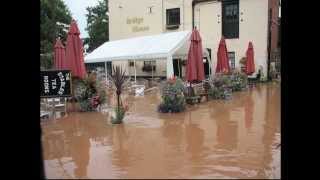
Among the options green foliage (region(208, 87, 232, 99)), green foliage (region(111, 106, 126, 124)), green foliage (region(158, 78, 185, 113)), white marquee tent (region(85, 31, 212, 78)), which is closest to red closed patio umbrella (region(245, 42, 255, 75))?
green foliage (region(208, 87, 232, 99))

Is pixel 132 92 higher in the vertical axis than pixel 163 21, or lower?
lower

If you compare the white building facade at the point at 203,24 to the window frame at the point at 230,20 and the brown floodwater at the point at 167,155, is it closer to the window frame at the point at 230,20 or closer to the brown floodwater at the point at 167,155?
the window frame at the point at 230,20

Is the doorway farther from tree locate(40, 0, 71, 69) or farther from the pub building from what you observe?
tree locate(40, 0, 71, 69)

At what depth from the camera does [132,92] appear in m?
16.0

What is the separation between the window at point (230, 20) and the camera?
54.6 feet

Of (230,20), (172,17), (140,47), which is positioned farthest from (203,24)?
(140,47)

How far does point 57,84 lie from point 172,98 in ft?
9.86

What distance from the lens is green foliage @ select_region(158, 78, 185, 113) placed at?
35.6 ft

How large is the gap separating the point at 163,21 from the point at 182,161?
18.4 m

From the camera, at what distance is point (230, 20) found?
17828 mm

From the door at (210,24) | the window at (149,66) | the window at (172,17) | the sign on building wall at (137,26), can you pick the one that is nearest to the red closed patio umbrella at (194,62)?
the sign on building wall at (137,26)

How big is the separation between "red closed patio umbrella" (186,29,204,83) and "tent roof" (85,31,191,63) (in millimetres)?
4357
